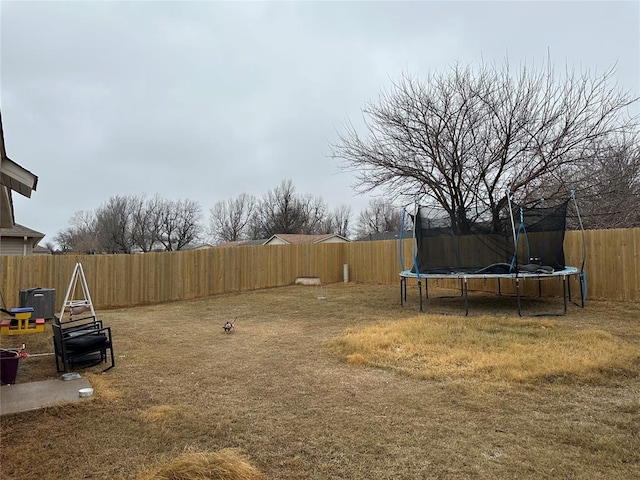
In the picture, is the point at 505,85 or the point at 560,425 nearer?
the point at 560,425

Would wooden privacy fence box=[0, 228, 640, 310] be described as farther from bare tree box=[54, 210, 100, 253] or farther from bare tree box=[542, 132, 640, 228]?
bare tree box=[54, 210, 100, 253]

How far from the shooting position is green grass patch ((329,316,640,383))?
3838mm

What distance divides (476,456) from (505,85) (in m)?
10.8

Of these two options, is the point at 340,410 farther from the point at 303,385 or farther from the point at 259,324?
the point at 259,324

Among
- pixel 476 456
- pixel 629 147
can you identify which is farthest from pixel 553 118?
pixel 476 456

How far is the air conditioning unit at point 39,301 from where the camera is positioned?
7832 mm

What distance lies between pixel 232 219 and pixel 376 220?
16.6 meters

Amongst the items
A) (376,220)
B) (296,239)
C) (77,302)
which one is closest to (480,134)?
(77,302)

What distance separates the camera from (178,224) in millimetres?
39531

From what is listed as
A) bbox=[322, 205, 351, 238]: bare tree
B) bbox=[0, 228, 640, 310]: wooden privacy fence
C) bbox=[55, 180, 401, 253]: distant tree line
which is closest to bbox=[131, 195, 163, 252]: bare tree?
bbox=[55, 180, 401, 253]: distant tree line

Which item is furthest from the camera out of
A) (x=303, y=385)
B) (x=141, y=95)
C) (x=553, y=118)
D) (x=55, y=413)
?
(x=141, y=95)

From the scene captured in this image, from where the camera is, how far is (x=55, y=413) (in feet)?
9.87

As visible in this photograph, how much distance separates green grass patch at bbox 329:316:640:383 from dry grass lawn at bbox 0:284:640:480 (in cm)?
2

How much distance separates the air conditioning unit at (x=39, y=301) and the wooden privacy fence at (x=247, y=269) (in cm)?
202
